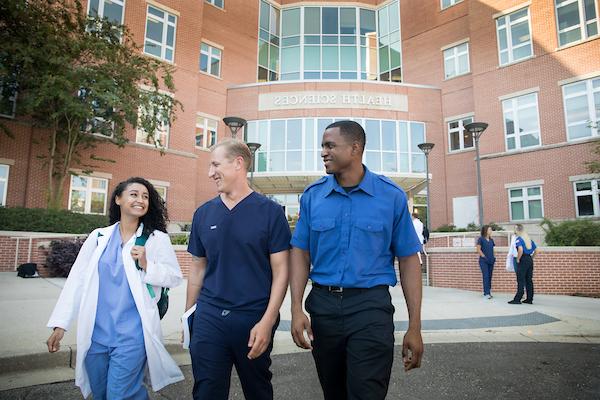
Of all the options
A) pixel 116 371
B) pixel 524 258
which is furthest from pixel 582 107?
pixel 116 371

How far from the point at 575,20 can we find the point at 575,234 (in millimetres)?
12879

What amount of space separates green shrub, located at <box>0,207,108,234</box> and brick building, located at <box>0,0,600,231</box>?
142 inches

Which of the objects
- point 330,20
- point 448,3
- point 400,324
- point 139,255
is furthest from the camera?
point 330,20

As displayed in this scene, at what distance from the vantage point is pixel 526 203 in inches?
797

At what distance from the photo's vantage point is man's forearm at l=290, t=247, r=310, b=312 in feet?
8.30

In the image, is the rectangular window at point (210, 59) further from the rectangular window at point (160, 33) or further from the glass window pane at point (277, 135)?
the glass window pane at point (277, 135)

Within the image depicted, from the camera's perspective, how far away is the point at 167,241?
121 inches

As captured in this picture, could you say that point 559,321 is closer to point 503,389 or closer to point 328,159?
point 503,389

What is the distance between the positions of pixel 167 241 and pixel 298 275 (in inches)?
44.6

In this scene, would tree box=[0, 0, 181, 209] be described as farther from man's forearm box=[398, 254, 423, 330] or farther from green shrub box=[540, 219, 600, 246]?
green shrub box=[540, 219, 600, 246]

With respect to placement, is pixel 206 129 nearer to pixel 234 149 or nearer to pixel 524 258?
pixel 524 258

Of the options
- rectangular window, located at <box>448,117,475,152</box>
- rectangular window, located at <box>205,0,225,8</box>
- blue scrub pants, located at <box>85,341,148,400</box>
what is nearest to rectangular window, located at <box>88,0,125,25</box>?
rectangular window, located at <box>205,0,225,8</box>

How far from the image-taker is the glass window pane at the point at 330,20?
27.9 m

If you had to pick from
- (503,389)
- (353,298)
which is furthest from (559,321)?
(353,298)
